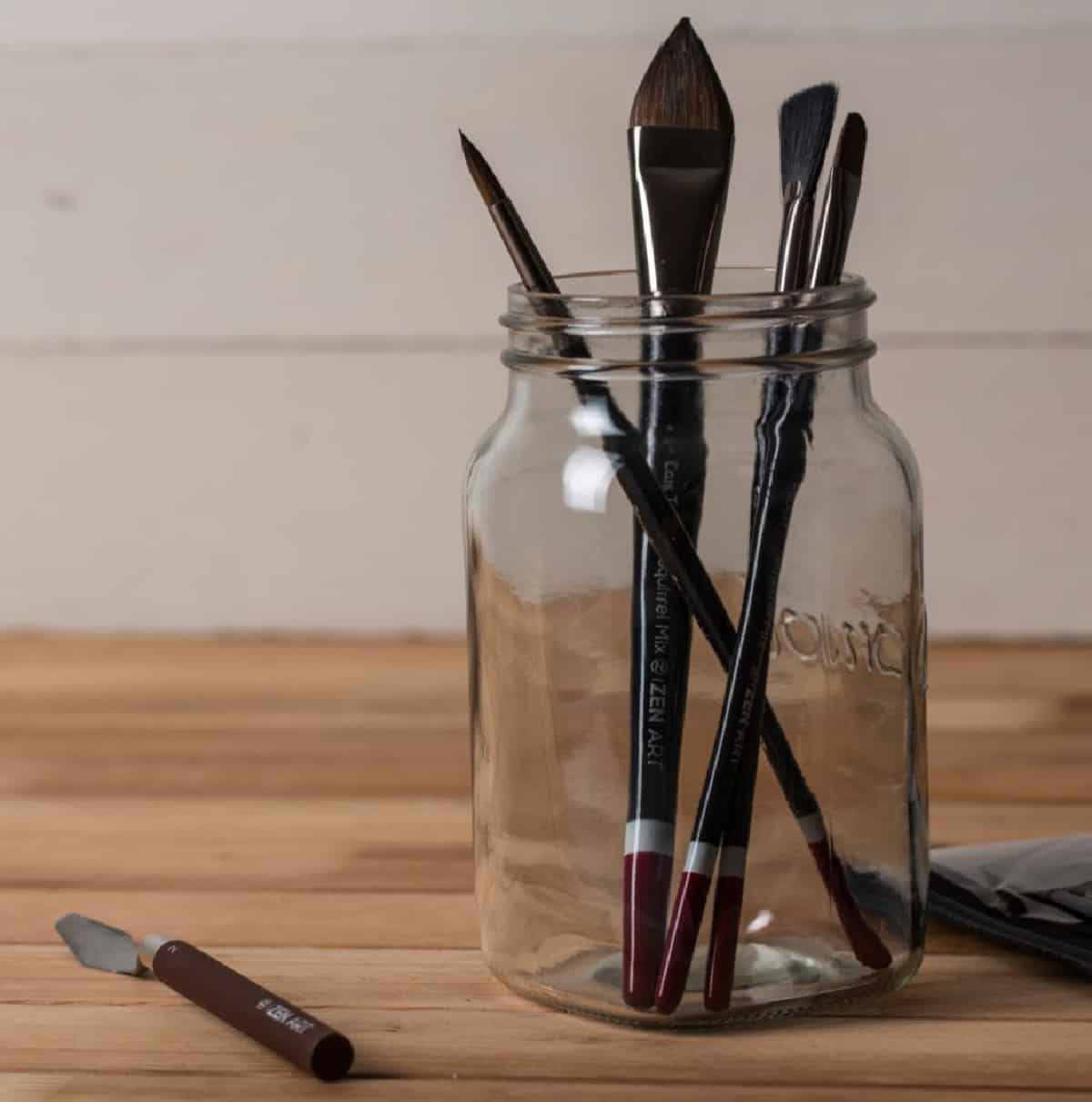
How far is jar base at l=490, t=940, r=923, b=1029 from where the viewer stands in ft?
1.55

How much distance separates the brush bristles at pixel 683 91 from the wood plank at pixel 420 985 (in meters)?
0.24

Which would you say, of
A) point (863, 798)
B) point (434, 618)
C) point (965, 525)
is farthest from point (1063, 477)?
point (863, 798)

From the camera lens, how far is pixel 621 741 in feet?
1.59

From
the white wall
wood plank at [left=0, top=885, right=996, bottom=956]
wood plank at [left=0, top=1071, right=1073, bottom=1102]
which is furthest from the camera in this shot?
the white wall

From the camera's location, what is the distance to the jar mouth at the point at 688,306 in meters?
0.45

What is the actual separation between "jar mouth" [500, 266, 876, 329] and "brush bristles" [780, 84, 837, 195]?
0.03 meters

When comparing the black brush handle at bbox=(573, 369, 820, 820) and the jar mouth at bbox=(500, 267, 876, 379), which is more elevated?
the jar mouth at bbox=(500, 267, 876, 379)

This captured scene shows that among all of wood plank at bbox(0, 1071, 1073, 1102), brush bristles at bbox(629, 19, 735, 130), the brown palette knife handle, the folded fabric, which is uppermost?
brush bristles at bbox(629, 19, 735, 130)

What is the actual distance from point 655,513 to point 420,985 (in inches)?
6.4

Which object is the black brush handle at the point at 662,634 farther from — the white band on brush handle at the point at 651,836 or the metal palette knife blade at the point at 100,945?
the metal palette knife blade at the point at 100,945

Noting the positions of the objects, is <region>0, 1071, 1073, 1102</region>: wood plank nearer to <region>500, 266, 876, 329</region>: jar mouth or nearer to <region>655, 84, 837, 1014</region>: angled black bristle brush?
<region>655, 84, 837, 1014</region>: angled black bristle brush

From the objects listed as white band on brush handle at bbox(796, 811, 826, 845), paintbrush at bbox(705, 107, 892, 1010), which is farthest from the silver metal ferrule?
white band on brush handle at bbox(796, 811, 826, 845)

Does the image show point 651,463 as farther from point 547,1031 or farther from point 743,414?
point 547,1031

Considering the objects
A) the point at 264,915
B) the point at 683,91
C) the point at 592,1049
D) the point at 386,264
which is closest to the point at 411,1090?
the point at 592,1049
